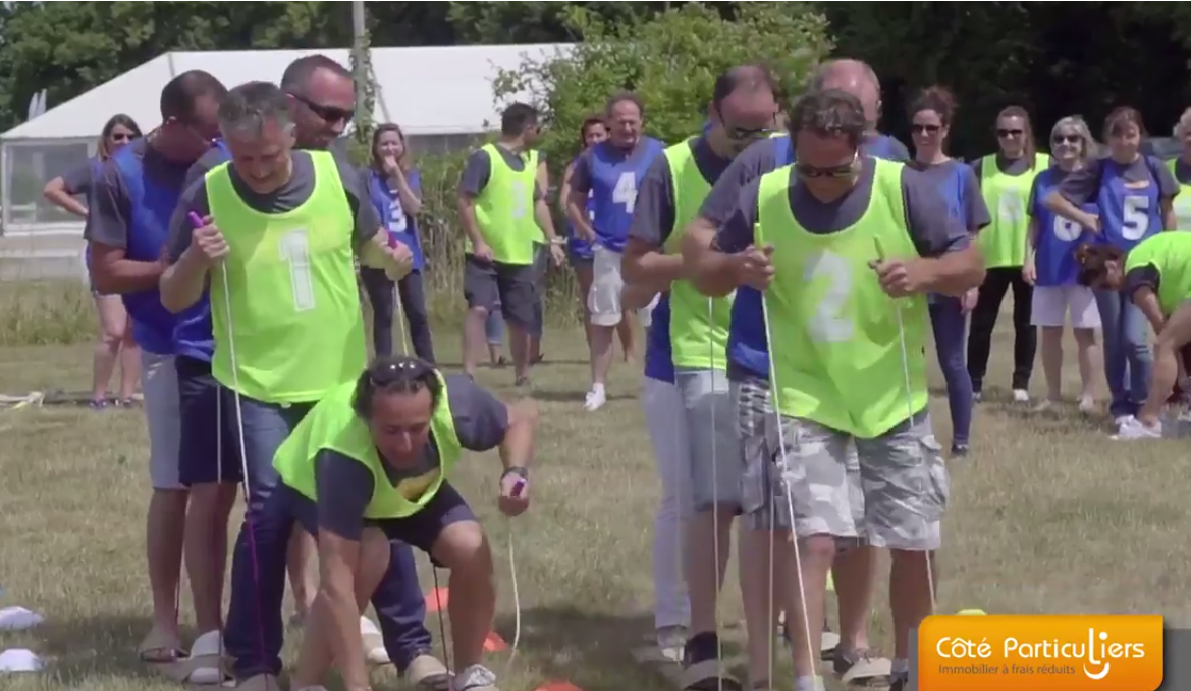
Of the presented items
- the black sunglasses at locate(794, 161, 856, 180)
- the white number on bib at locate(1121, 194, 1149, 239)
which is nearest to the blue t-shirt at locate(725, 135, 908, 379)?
the black sunglasses at locate(794, 161, 856, 180)

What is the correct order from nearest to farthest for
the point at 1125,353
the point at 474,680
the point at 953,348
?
the point at 474,680
the point at 953,348
the point at 1125,353

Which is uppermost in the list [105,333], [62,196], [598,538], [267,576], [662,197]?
[62,196]

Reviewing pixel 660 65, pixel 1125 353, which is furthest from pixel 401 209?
pixel 660 65

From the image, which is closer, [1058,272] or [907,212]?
[907,212]

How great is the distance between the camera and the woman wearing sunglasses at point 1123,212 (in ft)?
36.3

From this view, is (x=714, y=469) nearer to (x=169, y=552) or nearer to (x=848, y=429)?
(x=848, y=429)

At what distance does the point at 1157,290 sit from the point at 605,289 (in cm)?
360

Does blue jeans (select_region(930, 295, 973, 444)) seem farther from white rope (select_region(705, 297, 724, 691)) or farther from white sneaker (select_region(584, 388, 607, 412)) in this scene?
white rope (select_region(705, 297, 724, 691))

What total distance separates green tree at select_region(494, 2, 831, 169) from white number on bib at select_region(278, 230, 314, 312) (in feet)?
45.7

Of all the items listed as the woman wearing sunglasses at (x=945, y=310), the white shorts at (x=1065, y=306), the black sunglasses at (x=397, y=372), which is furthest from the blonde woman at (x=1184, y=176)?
the black sunglasses at (x=397, y=372)

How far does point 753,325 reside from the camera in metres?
5.46

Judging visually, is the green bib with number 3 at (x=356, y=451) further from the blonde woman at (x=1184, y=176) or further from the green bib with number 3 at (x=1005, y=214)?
the green bib with number 3 at (x=1005, y=214)

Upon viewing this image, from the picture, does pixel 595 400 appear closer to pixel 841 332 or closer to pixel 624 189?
pixel 624 189

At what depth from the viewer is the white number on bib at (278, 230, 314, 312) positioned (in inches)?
219
